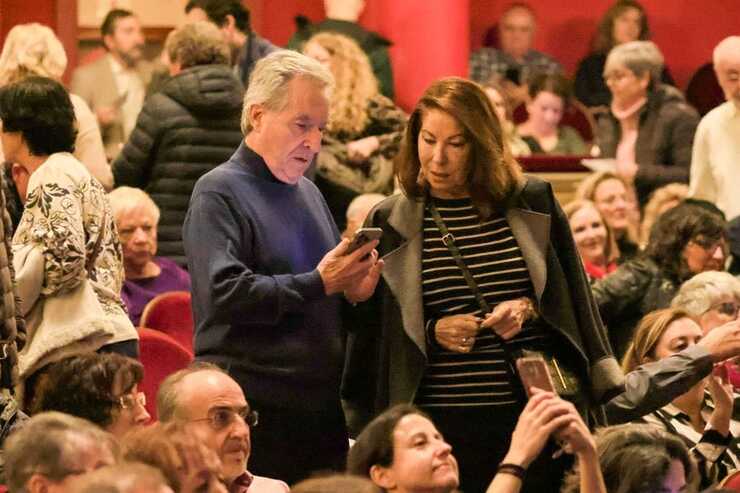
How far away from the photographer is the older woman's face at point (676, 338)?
5551mm

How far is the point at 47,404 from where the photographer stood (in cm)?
443

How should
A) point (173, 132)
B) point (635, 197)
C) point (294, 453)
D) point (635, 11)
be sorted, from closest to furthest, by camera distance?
point (294, 453)
point (173, 132)
point (635, 197)
point (635, 11)

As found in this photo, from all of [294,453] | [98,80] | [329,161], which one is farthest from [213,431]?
[98,80]

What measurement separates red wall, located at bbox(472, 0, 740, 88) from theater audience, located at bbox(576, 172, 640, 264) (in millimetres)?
4790

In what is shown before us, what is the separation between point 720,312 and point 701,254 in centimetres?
67

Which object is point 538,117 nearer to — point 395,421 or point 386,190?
point 386,190

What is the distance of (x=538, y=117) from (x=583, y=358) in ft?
18.4

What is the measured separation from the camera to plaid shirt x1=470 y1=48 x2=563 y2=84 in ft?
37.4

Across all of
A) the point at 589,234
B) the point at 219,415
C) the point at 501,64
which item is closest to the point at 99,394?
the point at 219,415

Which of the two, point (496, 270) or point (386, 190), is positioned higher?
point (496, 270)

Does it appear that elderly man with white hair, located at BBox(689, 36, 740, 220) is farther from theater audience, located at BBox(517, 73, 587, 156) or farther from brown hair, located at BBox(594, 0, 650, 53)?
brown hair, located at BBox(594, 0, 650, 53)

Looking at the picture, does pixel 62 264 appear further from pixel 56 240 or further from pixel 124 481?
pixel 124 481

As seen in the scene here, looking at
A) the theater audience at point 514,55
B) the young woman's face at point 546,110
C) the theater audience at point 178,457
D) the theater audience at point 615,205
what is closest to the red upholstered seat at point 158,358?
the theater audience at point 178,457

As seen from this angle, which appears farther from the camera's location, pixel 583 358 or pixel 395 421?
pixel 583 358
